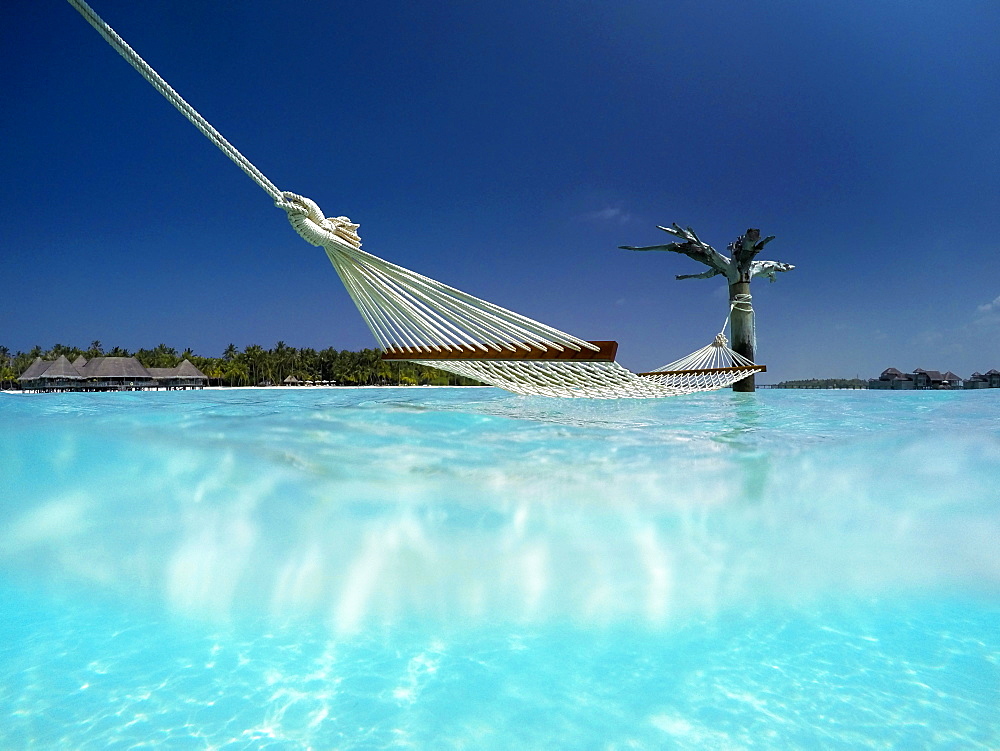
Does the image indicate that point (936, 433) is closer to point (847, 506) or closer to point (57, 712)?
point (847, 506)

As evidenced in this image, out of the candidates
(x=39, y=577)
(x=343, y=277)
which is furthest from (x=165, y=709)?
(x=343, y=277)

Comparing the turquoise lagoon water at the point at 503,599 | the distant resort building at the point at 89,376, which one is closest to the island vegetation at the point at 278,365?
the distant resort building at the point at 89,376

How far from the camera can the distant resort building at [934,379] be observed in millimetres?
29250

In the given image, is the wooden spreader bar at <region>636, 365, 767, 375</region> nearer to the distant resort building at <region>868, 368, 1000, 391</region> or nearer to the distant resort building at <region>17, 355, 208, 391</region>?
the distant resort building at <region>868, 368, 1000, 391</region>

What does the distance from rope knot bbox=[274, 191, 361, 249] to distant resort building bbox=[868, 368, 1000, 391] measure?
34338 millimetres

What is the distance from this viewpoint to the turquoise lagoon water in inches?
66.7

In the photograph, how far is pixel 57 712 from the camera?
1.74 meters

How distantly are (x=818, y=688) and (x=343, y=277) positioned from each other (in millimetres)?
6678

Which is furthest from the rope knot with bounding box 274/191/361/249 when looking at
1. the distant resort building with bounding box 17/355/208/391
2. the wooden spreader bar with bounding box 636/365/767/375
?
the distant resort building with bounding box 17/355/208/391

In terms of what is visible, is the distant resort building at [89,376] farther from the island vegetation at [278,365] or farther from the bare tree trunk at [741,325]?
the bare tree trunk at [741,325]

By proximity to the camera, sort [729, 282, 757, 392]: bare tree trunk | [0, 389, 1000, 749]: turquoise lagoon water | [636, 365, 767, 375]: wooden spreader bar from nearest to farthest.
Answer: [0, 389, 1000, 749]: turquoise lagoon water
[636, 365, 767, 375]: wooden spreader bar
[729, 282, 757, 392]: bare tree trunk

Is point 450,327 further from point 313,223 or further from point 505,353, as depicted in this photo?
point 313,223

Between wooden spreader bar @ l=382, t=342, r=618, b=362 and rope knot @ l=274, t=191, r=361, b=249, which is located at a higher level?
rope knot @ l=274, t=191, r=361, b=249

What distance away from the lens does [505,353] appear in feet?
17.7
